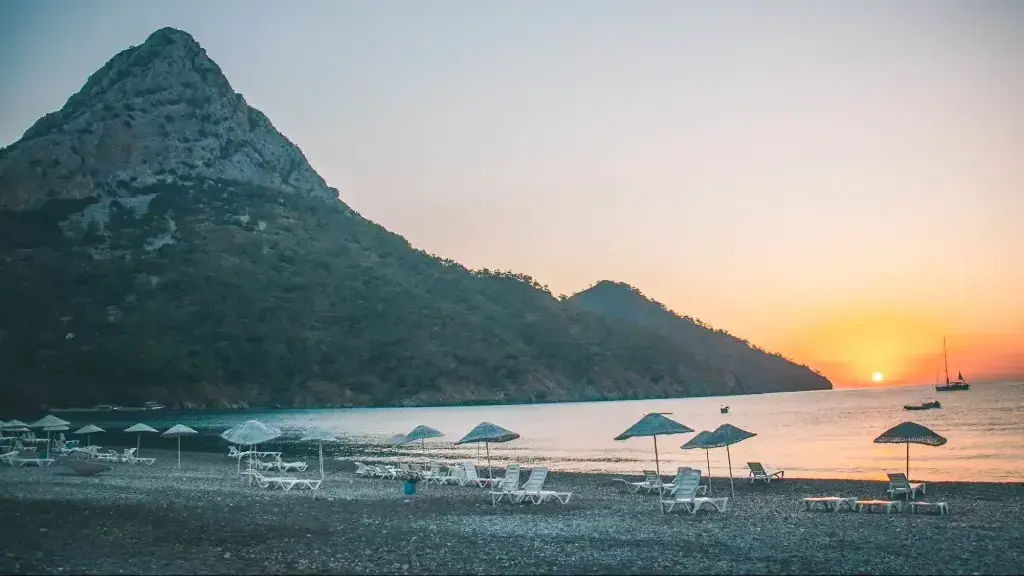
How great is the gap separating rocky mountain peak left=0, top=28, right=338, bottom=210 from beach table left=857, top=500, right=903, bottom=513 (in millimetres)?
139928

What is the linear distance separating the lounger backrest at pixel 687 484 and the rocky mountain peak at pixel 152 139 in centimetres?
13698

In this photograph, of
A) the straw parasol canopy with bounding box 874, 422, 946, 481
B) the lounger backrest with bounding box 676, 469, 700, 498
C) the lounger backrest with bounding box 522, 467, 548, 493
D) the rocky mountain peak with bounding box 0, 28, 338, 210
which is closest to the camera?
the lounger backrest with bounding box 676, 469, 700, 498

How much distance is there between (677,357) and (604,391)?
30.6 meters

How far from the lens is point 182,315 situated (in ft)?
398

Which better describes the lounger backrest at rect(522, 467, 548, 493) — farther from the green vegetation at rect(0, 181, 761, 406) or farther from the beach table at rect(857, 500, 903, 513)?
the green vegetation at rect(0, 181, 761, 406)

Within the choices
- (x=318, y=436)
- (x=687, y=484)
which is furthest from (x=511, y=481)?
(x=318, y=436)

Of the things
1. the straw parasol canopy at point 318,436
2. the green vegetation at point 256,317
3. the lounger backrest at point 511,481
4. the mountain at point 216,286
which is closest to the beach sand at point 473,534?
the lounger backrest at point 511,481

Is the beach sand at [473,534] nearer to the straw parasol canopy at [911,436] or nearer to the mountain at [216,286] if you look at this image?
the straw parasol canopy at [911,436]

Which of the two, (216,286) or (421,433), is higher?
(216,286)

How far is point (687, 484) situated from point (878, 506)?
4.33 meters

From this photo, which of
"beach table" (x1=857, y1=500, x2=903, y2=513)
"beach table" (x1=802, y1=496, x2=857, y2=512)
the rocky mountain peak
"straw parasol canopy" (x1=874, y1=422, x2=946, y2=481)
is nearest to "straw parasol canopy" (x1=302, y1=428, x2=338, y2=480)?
"beach table" (x1=802, y1=496, x2=857, y2=512)

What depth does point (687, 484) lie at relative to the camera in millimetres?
18750

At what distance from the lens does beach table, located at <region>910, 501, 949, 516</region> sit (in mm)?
17750

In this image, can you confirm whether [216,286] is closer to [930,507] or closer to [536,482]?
[536,482]
